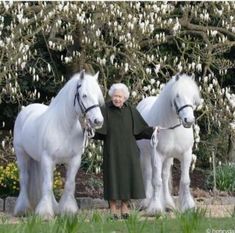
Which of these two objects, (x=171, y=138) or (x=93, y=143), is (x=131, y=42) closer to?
(x=93, y=143)

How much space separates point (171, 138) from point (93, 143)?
3.00 meters

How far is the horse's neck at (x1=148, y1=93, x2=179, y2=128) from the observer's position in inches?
355

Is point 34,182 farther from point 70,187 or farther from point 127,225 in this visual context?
point 127,225

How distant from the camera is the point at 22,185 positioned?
376 inches

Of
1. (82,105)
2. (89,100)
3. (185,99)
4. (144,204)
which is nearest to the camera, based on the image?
(89,100)

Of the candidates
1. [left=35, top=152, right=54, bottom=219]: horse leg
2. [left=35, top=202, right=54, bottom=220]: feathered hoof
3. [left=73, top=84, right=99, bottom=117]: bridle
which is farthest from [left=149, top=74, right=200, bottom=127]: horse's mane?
[left=35, top=202, right=54, bottom=220]: feathered hoof

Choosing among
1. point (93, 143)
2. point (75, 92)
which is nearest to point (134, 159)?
point (75, 92)

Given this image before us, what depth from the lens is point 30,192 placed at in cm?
948

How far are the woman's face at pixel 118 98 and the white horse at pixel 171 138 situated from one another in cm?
73

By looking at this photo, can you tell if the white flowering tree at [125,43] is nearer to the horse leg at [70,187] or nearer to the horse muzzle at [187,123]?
the horse leg at [70,187]

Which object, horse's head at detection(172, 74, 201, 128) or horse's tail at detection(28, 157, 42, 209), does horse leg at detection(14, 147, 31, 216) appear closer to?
horse's tail at detection(28, 157, 42, 209)

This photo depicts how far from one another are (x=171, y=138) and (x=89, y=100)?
1.28 metres

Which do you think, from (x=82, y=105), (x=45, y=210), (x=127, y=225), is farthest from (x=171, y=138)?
(x=127, y=225)

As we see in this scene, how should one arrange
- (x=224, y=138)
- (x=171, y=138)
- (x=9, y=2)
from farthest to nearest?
(x=224, y=138), (x=9, y=2), (x=171, y=138)
